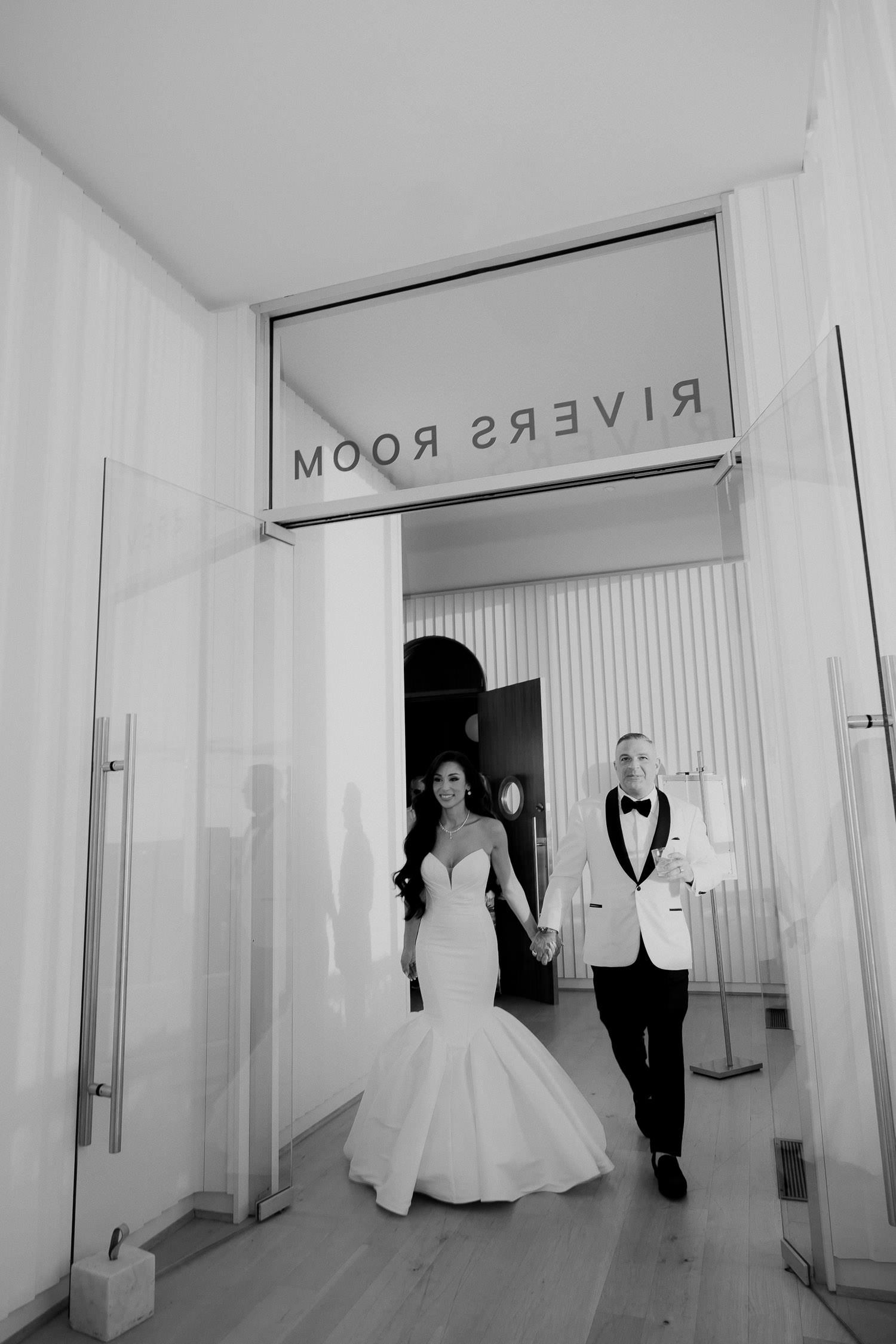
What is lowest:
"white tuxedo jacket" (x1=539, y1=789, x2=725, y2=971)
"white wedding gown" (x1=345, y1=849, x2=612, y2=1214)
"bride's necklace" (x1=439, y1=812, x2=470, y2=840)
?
"white wedding gown" (x1=345, y1=849, x2=612, y2=1214)

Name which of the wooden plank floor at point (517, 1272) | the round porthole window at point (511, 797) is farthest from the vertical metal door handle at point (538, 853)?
the wooden plank floor at point (517, 1272)

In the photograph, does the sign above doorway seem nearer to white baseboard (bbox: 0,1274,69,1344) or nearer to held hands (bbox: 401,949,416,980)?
held hands (bbox: 401,949,416,980)

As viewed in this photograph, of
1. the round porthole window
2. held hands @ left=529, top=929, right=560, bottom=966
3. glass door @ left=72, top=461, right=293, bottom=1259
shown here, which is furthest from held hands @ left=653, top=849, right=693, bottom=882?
the round porthole window

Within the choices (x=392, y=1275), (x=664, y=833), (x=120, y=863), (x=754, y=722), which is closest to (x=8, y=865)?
(x=120, y=863)

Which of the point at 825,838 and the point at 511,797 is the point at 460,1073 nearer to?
the point at 825,838

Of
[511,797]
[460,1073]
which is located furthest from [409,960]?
[511,797]

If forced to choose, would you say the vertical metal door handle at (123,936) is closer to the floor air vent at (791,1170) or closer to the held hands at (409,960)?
the held hands at (409,960)

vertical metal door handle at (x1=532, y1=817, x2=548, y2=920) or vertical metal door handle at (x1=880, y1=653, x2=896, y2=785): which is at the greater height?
vertical metal door handle at (x1=880, y1=653, x2=896, y2=785)

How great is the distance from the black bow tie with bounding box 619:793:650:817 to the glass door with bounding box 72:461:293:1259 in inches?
53.7

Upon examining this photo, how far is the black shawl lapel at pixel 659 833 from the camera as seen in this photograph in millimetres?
3621

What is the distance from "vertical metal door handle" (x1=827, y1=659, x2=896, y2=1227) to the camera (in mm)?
1888

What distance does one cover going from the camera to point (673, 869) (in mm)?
3576

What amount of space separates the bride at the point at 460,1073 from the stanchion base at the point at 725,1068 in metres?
1.49

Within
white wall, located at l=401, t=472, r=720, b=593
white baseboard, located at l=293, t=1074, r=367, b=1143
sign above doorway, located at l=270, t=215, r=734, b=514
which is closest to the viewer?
sign above doorway, located at l=270, t=215, r=734, b=514
